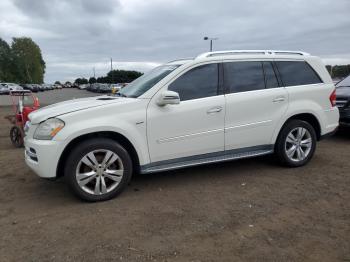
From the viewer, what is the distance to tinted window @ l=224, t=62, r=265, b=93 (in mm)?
4634

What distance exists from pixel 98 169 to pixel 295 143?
3059 millimetres

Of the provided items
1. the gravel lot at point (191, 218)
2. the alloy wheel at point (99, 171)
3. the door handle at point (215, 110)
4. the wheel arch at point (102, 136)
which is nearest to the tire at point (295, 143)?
the gravel lot at point (191, 218)

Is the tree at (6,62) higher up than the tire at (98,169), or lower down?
higher up

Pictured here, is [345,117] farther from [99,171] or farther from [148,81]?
[99,171]

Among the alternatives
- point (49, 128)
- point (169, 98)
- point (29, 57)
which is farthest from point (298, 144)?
point (29, 57)

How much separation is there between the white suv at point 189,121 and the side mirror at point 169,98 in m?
0.01

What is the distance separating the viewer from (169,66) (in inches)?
187

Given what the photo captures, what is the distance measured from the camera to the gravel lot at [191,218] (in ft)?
9.44

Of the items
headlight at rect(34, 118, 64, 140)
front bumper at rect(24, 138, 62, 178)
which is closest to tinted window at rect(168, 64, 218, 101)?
headlight at rect(34, 118, 64, 140)

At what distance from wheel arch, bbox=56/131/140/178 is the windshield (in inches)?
25.4

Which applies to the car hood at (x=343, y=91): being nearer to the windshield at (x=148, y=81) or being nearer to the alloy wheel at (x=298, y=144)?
the alloy wheel at (x=298, y=144)

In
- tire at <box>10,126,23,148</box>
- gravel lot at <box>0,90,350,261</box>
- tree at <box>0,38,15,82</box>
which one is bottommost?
gravel lot at <box>0,90,350,261</box>

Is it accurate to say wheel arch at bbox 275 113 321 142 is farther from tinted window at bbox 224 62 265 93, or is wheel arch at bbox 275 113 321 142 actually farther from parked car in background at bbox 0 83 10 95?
parked car in background at bbox 0 83 10 95

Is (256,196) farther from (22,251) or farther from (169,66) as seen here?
(22,251)
